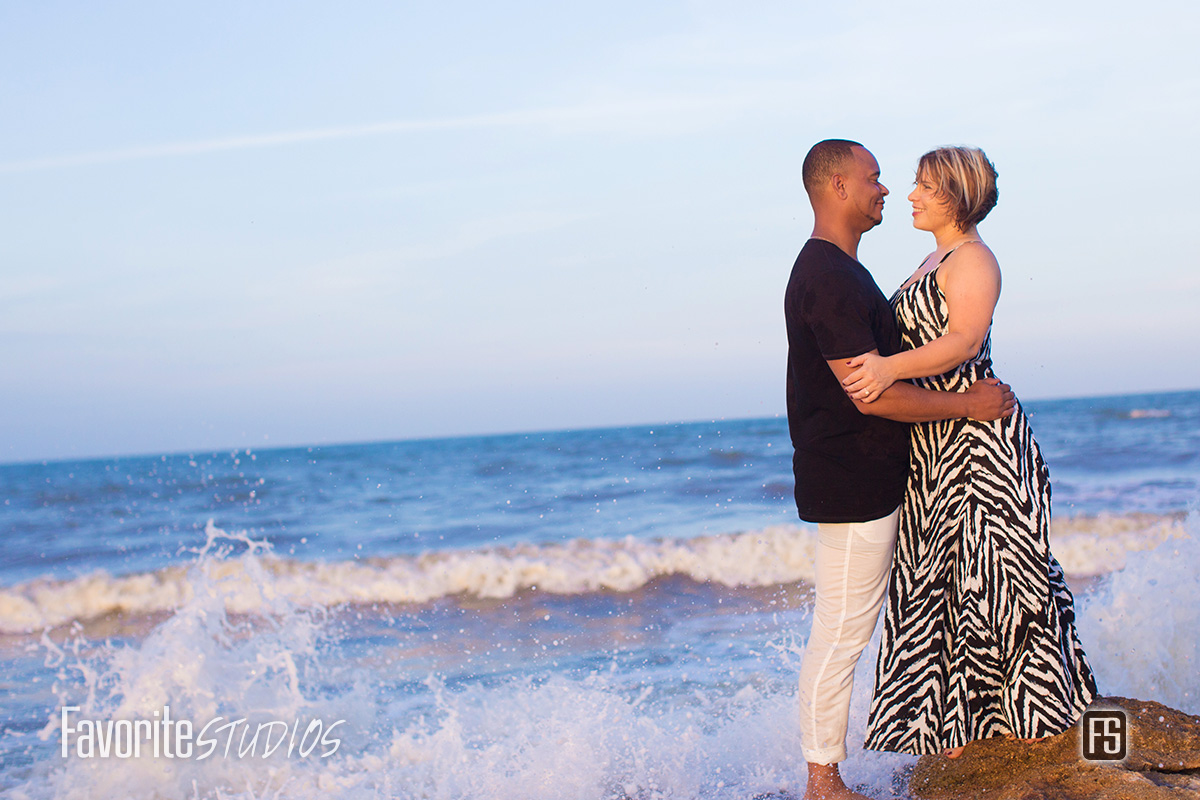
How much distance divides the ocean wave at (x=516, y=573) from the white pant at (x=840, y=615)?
5397 millimetres

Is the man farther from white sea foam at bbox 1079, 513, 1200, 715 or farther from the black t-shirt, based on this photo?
white sea foam at bbox 1079, 513, 1200, 715

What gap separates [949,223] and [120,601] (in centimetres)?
959

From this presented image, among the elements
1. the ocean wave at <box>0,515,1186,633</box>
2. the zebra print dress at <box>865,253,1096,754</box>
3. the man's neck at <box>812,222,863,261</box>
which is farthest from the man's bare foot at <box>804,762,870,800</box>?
the ocean wave at <box>0,515,1186,633</box>

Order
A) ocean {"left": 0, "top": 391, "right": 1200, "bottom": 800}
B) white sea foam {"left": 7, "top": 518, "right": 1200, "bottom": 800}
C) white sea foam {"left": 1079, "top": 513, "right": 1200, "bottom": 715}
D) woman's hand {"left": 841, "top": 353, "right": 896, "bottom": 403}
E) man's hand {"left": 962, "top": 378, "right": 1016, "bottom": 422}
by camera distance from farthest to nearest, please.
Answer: white sea foam {"left": 1079, "top": 513, "right": 1200, "bottom": 715}, ocean {"left": 0, "top": 391, "right": 1200, "bottom": 800}, white sea foam {"left": 7, "top": 518, "right": 1200, "bottom": 800}, man's hand {"left": 962, "top": 378, "right": 1016, "bottom": 422}, woman's hand {"left": 841, "top": 353, "right": 896, "bottom": 403}

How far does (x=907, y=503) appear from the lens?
3.06 metres

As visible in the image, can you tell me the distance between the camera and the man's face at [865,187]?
2.95 meters

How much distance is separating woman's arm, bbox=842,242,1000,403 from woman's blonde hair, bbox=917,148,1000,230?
0.41ft

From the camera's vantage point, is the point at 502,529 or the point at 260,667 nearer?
the point at 260,667

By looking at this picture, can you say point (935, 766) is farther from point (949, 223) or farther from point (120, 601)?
point (120, 601)

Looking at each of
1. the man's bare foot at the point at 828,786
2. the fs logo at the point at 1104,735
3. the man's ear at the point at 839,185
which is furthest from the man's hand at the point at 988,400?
the man's bare foot at the point at 828,786

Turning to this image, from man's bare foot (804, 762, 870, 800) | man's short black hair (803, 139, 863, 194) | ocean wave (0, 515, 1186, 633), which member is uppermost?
man's short black hair (803, 139, 863, 194)

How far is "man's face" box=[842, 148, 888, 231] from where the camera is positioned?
2951mm

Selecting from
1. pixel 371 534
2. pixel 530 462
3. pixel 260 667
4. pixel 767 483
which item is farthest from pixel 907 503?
pixel 530 462

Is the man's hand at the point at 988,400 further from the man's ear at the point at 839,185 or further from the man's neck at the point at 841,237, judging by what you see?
the man's ear at the point at 839,185
